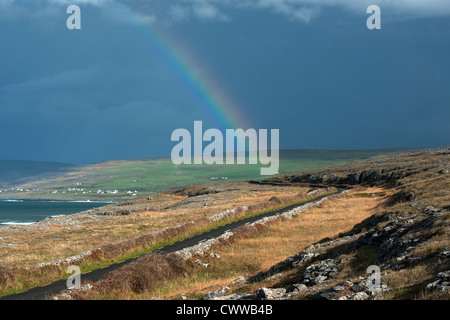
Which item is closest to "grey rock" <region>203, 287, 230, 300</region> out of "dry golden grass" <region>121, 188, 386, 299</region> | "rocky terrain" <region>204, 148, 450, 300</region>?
"rocky terrain" <region>204, 148, 450, 300</region>

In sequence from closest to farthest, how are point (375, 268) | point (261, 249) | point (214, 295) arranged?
point (375, 268) < point (214, 295) < point (261, 249)

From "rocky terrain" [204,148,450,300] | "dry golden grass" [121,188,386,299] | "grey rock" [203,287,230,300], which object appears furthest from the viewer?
"dry golden grass" [121,188,386,299]

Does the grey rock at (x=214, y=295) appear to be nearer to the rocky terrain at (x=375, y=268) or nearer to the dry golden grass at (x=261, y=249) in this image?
the rocky terrain at (x=375, y=268)

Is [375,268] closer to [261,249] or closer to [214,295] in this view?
[214,295]

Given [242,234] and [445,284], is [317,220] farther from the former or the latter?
[445,284]

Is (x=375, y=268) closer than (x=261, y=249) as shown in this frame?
Yes

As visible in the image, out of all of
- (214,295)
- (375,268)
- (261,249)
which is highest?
(375,268)

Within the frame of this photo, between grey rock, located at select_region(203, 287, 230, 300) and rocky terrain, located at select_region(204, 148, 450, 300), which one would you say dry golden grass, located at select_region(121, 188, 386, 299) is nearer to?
grey rock, located at select_region(203, 287, 230, 300)

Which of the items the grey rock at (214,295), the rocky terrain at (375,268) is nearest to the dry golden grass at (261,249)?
the grey rock at (214,295)

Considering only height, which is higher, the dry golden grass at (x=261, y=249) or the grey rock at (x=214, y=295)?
the grey rock at (x=214, y=295)

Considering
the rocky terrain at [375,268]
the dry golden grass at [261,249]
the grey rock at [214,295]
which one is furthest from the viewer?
the dry golden grass at [261,249]

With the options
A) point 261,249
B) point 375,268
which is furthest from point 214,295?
point 261,249

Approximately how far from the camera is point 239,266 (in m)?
29.6
